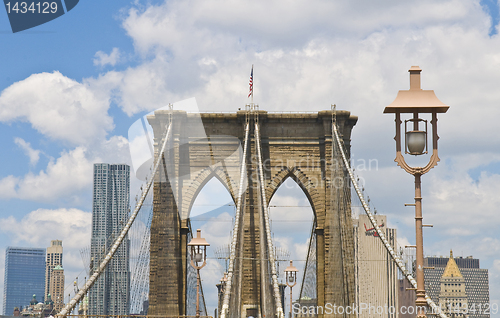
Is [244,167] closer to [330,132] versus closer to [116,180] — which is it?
[330,132]

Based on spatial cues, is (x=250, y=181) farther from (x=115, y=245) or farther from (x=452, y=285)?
(x=452, y=285)

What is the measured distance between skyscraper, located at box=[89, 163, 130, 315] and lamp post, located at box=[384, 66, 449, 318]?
12.6m

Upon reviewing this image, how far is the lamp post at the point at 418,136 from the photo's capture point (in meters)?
10.5

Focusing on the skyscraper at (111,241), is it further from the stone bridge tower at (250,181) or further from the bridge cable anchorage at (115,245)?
the stone bridge tower at (250,181)

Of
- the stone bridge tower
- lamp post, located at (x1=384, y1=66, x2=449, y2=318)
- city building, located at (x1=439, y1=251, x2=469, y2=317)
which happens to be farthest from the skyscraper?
city building, located at (x1=439, y1=251, x2=469, y2=317)

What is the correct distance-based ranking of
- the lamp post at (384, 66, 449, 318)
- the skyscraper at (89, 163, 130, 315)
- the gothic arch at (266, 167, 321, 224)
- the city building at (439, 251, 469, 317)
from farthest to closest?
1. the city building at (439, 251, 469, 317)
2. the gothic arch at (266, 167, 321, 224)
3. the skyscraper at (89, 163, 130, 315)
4. the lamp post at (384, 66, 449, 318)

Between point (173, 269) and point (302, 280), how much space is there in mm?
13802

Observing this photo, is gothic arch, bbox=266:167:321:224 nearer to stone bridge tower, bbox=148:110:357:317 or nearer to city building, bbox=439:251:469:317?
stone bridge tower, bbox=148:110:357:317

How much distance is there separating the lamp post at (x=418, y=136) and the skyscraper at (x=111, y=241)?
497 inches

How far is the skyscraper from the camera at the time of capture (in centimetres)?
2695

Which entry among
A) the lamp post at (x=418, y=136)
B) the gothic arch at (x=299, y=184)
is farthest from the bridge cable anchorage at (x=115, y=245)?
the lamp post at (x=418, y=136)

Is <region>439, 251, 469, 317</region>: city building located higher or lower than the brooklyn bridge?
lower

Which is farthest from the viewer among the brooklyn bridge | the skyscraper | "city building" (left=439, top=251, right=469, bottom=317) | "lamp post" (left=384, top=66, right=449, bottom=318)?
"city building" (left=439, top=251, right=469, bottom=317)

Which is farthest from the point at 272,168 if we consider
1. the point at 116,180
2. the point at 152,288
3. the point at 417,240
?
the point at 116,180
